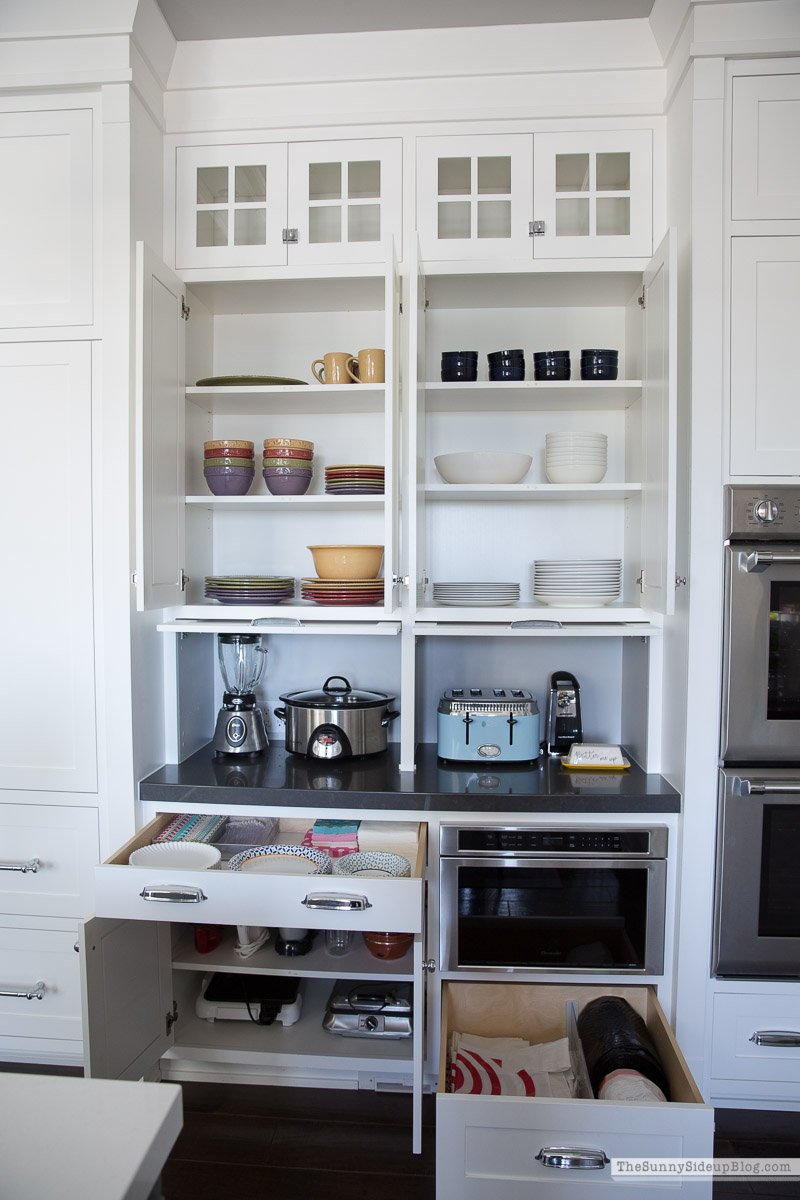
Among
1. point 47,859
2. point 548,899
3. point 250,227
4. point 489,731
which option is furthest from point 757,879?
point 250,227

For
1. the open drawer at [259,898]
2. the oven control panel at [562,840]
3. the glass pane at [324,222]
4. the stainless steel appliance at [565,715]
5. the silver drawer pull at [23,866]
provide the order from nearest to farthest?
the open drawer at [259,898], the oven control panel at [562,840], the silver drawer pull at [23,866], the glass pane at [324,222], the stainless steel appliance at [565,715]

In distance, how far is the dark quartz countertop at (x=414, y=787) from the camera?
1821 millimetres

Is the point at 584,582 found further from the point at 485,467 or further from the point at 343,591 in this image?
the point at 343,591

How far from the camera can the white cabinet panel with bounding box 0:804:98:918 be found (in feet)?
6.42

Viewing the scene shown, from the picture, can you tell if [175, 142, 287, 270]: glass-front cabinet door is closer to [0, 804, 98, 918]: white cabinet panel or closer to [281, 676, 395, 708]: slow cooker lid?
[281, 676, 395, 708]: slow cooker lid

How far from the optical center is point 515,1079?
1.62 meters

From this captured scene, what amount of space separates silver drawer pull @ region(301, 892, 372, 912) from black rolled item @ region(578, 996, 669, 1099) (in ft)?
1.99

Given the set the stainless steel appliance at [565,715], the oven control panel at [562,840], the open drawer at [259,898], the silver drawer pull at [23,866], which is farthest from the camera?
the stainless steel appliance at [565,715]

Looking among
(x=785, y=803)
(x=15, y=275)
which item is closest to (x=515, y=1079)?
(x=785, y=803)

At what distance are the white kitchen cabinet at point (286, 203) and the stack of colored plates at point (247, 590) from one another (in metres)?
0.88

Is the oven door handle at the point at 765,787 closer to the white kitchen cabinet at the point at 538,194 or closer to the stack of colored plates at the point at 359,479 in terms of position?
the stack of colored plates at the point at 359,479

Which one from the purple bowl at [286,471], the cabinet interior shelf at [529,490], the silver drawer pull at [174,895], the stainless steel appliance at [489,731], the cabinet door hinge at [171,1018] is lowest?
the cabinet door hinge at [171,1018]

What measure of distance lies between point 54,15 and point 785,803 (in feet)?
8.73

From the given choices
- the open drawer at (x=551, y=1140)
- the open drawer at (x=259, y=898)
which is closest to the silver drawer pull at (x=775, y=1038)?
the open drawer at (x=551, y=1140)
